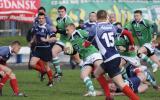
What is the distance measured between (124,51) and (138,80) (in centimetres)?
196

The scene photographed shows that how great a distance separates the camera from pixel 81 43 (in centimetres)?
1852

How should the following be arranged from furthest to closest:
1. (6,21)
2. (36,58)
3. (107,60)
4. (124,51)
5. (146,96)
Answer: (6,21) → (36,58) → (124,51) → (146,96) → (107,60)

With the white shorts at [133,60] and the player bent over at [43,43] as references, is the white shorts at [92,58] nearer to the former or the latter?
the white shorts at [133,60]

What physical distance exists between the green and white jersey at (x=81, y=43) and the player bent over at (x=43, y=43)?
11.4ft

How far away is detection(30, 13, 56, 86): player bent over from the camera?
72.9 ft

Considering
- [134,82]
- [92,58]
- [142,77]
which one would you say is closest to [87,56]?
[92,58]

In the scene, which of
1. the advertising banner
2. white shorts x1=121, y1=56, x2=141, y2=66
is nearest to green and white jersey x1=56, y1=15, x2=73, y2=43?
white shorts x1=121, y1=56, x2=141, y2=66

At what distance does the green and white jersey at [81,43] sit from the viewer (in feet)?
59.9

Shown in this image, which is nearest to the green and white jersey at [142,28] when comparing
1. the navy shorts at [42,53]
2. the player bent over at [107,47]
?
the navy shorts at [42,53]

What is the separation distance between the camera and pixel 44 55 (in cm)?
2302

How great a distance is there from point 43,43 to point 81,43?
4.68 metres

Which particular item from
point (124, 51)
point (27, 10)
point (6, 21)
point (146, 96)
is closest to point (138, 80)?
point (146, 96)

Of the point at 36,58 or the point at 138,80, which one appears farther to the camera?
the point at 36,58

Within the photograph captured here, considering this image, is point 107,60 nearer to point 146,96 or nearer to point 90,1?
point 146,96
